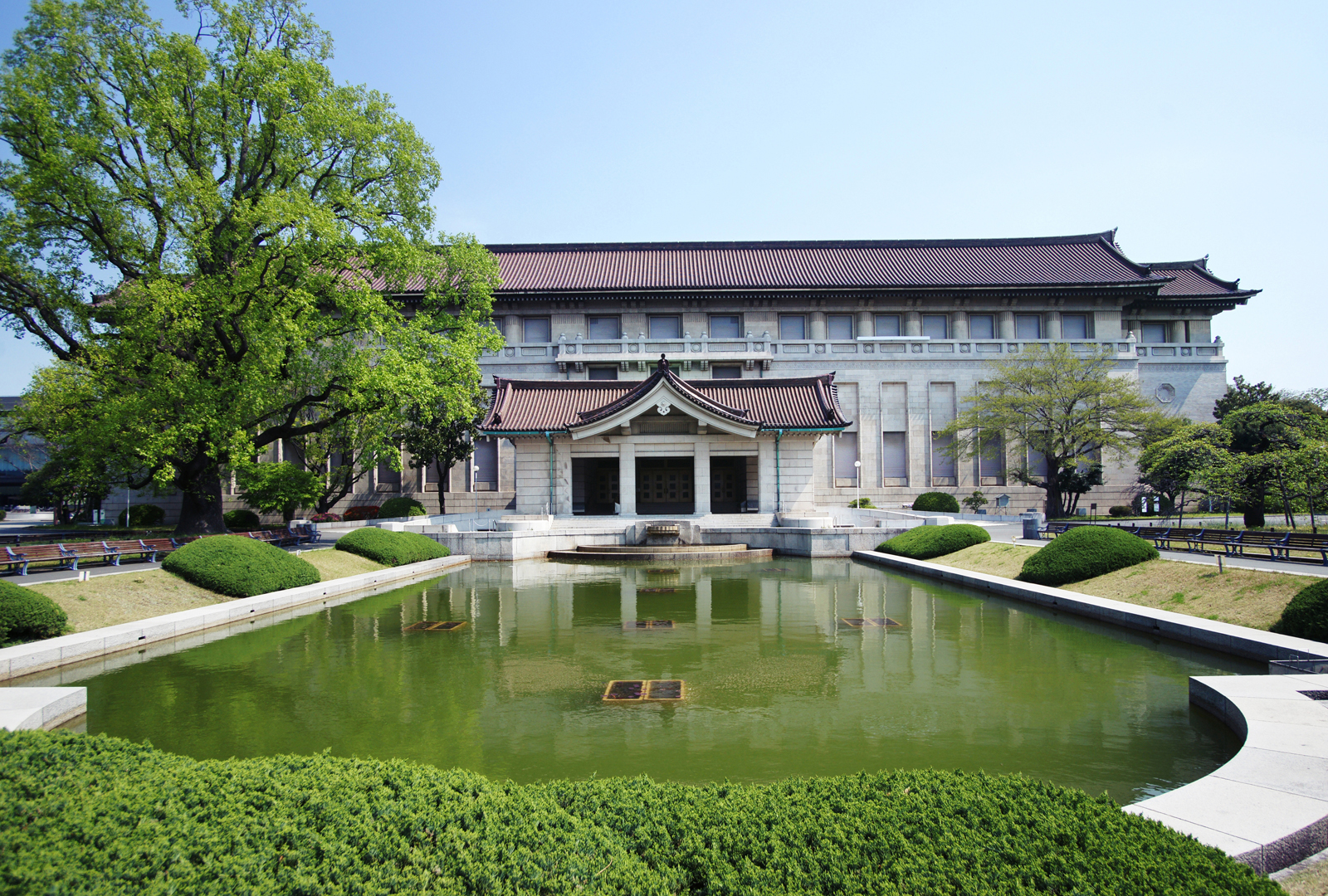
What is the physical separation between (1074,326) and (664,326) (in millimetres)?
24309

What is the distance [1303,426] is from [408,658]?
2609 cm

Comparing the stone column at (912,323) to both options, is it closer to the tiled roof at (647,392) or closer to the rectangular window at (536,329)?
A: the tiled roof at (647,392)

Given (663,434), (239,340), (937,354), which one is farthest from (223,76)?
(937,354)

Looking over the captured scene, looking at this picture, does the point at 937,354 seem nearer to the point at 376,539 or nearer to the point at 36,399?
the point at 376,539

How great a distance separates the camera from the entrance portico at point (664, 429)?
27.3m

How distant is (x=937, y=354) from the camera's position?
3897cm

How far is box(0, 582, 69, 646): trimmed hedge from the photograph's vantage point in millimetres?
9477

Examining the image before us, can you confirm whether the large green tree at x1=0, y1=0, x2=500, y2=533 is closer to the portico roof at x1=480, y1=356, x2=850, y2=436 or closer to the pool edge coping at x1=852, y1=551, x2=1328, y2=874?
the portico roof at x1=480, y1=356, x2=850, y2=436

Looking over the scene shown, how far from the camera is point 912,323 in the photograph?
40969 millimetres

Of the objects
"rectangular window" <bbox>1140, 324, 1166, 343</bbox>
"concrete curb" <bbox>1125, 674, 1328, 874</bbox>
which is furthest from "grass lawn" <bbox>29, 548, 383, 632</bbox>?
"rectangular window" <bbox>1140, 324, 1166, 343</bbox>

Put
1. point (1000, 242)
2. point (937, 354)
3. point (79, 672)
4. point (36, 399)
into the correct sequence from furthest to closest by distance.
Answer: point (1000, 242)
point (937, 354)
point (36, 399)
point (79, 672)

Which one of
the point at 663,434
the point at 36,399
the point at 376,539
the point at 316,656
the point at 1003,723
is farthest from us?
the point at 663,434

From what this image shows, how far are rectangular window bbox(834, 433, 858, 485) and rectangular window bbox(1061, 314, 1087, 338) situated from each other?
14528 millimetres

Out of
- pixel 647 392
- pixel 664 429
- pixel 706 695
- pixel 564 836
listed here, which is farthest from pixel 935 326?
pixel 564 836
